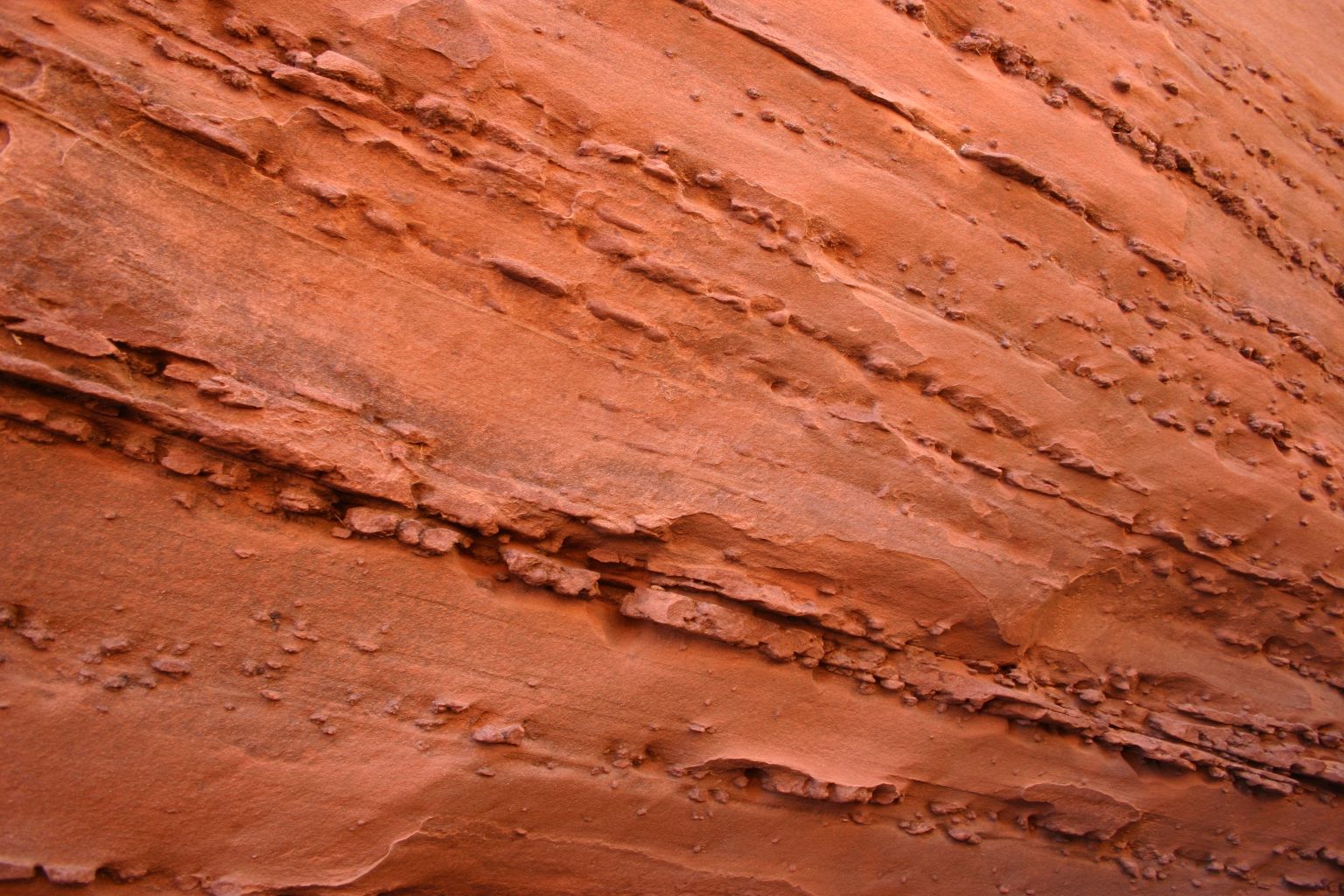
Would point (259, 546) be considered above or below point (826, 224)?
below

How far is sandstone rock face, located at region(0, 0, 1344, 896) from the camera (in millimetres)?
2781

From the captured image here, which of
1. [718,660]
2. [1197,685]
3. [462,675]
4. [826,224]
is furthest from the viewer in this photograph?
[1197,685]

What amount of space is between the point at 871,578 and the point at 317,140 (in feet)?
8.51

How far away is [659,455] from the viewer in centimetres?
338

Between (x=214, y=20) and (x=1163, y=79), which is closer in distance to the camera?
(x=214, y=20)

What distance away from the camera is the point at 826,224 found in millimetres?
3668

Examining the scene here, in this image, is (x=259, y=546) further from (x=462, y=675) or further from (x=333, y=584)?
(x=462, y=675)

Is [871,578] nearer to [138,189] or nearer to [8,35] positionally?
[138,189]

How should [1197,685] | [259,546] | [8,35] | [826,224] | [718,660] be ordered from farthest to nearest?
[1197,685] → [826,224] → [718,660] → [259,546] → [8,35]

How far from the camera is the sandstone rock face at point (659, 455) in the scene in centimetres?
278

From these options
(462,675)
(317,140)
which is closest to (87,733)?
(462,675)

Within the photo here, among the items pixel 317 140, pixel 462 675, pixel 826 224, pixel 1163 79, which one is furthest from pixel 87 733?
pixel 1163 79

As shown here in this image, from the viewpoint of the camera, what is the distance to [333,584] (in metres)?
2.98

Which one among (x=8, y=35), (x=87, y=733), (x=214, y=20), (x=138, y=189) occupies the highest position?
(x=214, y=20)
